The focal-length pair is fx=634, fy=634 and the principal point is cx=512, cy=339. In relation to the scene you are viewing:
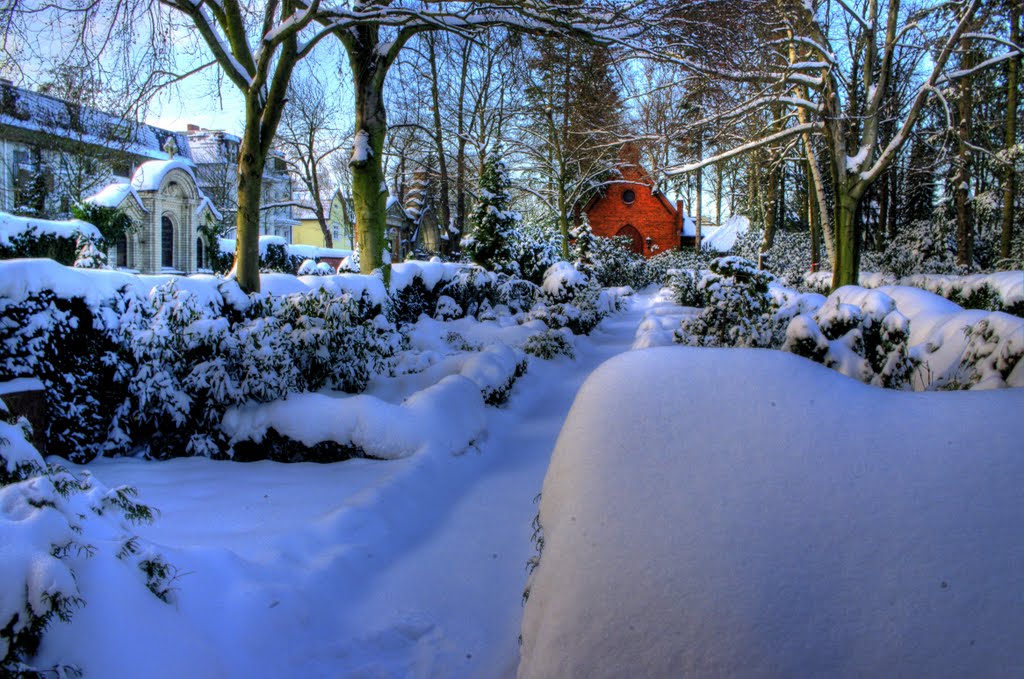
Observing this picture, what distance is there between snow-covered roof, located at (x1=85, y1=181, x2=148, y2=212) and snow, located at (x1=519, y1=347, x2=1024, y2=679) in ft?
87.7

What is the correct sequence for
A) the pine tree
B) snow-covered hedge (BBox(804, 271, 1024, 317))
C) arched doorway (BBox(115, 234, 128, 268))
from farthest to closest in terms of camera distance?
arched doorway (BBox(115, 234, 128, 268))
the pine tree
snow-covered hedge (BBox(804, 271, 1024, 317))

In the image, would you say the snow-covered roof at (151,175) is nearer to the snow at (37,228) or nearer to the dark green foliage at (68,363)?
the snow at (37,228)

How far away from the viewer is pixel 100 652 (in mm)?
2031

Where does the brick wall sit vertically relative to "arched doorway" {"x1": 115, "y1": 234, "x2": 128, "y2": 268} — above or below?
above

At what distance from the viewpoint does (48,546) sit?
198cm

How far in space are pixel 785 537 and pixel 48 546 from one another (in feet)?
7.19

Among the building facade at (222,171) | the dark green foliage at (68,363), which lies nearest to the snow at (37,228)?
the dark green foliage at (68,363)

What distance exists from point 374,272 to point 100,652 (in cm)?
876

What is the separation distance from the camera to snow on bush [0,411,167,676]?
1770mm

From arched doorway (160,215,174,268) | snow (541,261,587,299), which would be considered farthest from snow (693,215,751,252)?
snow (541,261,587,299)

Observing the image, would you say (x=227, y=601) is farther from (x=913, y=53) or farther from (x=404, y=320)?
(x=913, y=53)

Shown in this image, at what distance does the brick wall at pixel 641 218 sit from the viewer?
45094mm

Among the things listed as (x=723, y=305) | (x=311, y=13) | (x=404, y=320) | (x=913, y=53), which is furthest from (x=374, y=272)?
(x=913, y=53)

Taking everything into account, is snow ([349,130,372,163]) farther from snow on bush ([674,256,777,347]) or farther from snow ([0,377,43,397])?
snow ([0,377,43,397])
